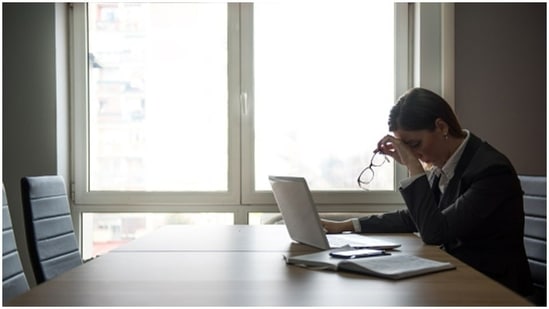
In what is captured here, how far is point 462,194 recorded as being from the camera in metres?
2.04

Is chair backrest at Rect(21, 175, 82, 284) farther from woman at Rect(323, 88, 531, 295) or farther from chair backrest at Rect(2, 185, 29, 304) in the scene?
woman at Rect(323, 88, 531, 295)

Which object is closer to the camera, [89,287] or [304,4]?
[89,287]

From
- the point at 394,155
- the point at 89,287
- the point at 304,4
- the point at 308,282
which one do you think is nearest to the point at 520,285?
the point at 394,155

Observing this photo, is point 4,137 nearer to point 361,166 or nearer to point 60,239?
point 60,239

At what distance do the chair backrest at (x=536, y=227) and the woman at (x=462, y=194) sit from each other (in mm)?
299

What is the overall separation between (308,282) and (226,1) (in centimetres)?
242

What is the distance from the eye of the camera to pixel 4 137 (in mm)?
3393

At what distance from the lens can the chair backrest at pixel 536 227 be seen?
220cm

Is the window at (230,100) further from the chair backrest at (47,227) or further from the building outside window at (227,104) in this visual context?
the chair backrest at (47,227)

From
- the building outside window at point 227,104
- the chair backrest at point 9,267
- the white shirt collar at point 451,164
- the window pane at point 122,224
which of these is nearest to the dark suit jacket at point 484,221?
the white shirt collar at point 451,164

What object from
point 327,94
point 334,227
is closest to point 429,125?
point 334,227

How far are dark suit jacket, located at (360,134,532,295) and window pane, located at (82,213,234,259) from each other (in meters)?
1.78

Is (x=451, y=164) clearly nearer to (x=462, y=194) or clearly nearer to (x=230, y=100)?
(x=462, y=194)

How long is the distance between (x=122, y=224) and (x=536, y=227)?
2312 mm
